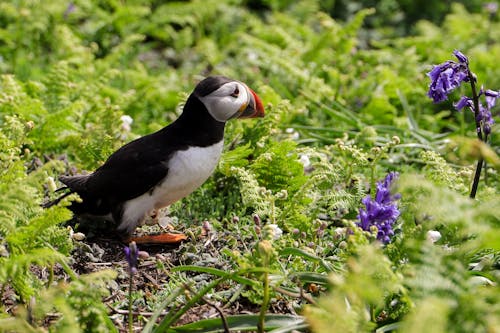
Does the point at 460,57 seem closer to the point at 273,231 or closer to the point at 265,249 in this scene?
the point at 273,231

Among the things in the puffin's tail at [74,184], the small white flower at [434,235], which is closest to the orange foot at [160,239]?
the puffin's tail at [74,184]

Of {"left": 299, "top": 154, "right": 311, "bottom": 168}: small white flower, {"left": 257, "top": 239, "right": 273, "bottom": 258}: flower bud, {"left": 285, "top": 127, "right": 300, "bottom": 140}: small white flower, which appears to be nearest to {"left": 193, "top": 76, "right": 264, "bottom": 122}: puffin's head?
{"left": 299, "top": 154, "right": 311, "bottom": 168}: small white flower

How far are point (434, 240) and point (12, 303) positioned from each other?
195 centimetres

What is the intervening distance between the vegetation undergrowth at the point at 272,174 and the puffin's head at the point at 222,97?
1.16 ft

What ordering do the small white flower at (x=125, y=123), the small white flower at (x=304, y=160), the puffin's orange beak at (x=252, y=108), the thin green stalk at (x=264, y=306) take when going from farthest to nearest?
the small white flower at (x=125, y=123)
the small white flower at (x=304, y=160)
the puffin's orange beak at (x=252, y=108)
the thin green stalk at (x=264, y=306)

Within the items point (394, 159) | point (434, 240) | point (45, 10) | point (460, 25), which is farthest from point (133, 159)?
point (460, 25)

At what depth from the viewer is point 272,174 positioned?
4484 millimetres

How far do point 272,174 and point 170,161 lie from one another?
0.78m

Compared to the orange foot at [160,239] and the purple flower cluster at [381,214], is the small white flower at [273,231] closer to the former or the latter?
the purple flower cluster at [381,214]

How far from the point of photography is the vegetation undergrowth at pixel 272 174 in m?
2.89

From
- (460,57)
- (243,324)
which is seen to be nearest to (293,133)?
(460,57)

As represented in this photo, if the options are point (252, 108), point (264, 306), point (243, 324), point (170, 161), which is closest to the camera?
point (264, 306)

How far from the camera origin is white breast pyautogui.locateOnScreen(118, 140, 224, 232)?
3908 mm

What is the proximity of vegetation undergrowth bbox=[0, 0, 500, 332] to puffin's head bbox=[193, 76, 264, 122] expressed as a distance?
0.35 m
